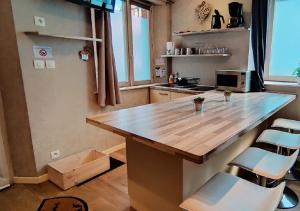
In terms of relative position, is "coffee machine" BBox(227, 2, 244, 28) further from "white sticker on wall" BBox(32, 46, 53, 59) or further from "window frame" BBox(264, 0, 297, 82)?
"white sticker on wall" BBox(32, 46, 53, 59)

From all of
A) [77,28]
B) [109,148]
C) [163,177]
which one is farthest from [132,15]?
[163,177]

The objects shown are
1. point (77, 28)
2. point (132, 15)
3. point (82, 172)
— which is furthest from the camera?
point (132, 15)

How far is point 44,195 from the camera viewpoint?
225 centimetres

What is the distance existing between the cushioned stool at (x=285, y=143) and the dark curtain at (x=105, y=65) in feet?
6.20

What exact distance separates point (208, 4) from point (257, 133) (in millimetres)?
2069

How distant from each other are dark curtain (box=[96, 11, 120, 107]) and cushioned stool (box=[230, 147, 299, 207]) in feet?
6.05

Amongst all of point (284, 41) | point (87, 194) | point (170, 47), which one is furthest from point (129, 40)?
point (87, 194)

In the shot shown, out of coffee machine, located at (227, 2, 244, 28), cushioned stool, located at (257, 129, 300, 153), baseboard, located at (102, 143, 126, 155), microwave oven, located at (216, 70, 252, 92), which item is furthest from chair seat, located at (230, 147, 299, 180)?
baseboard, located at (102, 143, 126, 155)

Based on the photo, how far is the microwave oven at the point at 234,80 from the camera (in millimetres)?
2850

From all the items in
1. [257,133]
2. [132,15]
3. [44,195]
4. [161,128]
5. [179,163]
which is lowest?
[44,195]

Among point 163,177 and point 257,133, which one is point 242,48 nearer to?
point 257,133

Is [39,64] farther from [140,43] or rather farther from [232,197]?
[232,197]

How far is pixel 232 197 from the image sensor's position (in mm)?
1230

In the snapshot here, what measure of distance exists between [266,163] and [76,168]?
1.90 m
